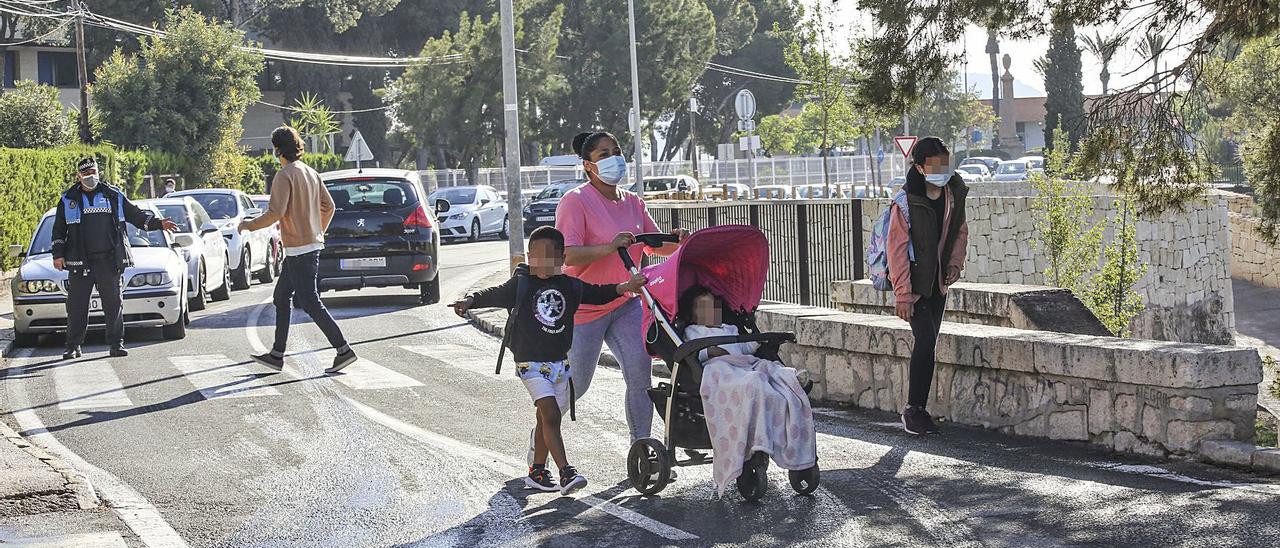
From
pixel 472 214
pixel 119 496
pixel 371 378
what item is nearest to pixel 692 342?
pixel 119 496

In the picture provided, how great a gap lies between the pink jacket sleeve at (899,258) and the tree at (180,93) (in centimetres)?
3869

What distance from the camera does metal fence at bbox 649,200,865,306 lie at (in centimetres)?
1633

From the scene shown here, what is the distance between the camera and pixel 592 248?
7488mm

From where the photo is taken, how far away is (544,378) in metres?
7.33

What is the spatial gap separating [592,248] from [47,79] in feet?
203

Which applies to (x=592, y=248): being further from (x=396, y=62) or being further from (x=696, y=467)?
(x=396, y=62)

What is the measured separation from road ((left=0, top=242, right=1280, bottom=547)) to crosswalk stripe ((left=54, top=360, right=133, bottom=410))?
0.04 m

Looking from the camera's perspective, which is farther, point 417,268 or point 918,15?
point 417,268

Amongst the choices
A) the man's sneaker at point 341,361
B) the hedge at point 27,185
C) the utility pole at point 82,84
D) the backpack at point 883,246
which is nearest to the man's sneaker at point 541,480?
the backpack at point 883,246

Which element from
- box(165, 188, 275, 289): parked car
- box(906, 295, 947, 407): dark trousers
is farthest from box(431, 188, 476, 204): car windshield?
box(906, 295, 947, 407): dark trousers

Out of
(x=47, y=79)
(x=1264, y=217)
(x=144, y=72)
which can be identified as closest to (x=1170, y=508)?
(x=1264, y=217)

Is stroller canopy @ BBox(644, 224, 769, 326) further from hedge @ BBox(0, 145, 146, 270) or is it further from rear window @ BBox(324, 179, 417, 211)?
hedge @ BBox(0, 145, 146, 270)

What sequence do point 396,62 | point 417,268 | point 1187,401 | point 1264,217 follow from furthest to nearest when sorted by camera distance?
point 396,62 < point 417,268 < point 1264,217 < point 1187,401

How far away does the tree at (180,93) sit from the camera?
44812mm
